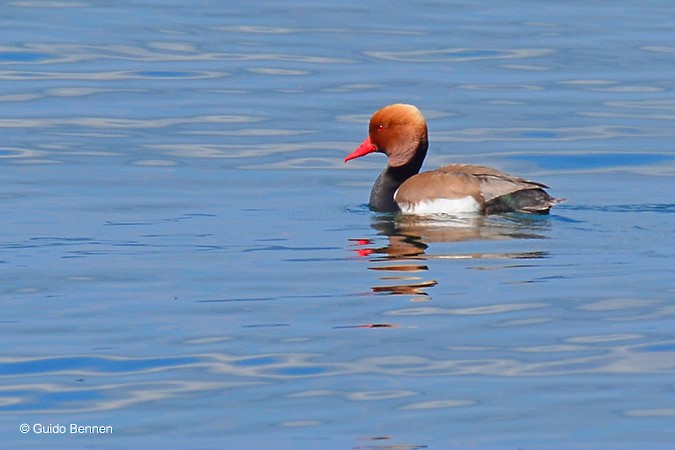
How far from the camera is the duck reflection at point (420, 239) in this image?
28.2 ft

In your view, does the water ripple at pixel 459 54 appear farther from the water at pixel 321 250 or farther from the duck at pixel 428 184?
the duck at pixel 428 184

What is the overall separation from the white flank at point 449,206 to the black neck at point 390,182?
33 cm

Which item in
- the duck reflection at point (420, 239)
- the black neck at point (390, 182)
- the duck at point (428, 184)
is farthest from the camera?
the black neck at point (390, 182)

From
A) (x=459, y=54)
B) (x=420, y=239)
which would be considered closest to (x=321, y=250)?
(x=420, y=239)

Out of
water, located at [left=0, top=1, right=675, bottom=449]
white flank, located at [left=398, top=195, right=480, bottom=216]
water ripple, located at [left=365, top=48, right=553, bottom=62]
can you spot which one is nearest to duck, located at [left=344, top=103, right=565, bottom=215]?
white flank, located at [left=398, top=195, right=480, bottom=216]

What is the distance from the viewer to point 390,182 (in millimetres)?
11547

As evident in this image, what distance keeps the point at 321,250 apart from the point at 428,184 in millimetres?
1464

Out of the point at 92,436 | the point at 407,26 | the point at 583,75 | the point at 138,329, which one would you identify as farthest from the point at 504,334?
the point at 407,26

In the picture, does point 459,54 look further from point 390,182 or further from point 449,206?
point 449,206

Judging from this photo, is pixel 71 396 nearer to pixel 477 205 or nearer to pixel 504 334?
pixel 504 334

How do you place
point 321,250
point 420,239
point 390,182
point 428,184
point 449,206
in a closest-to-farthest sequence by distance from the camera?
point 321,250 → point 420,239 → point 449,206 → point 428,184 → point 390,182

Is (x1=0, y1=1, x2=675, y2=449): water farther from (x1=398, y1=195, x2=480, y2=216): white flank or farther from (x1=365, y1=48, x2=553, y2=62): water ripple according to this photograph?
(x1=398, y1=195, x2=480, y2=216): white flank

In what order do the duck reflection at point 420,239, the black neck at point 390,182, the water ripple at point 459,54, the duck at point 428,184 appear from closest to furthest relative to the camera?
the duck reflection at point 420,239 < the duck at point 428,184 < the black neck at point 390,182 < the water ripple at point 459,54

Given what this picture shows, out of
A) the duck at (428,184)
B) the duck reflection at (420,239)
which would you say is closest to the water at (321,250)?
the duck reflection at (420,239)
